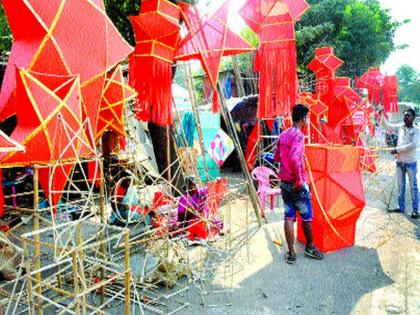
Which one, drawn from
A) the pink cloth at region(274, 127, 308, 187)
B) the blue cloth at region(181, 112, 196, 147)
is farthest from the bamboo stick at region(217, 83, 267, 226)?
the blue cloth at region(181, 112, 196, 147)

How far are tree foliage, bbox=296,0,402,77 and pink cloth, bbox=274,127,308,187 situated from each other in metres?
15.9

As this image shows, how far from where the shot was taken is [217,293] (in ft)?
13.9

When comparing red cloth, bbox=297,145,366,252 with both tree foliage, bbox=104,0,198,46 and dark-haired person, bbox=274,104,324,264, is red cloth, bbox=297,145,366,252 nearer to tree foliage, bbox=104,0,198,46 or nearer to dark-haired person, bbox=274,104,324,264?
dark-haired person, bbox=274,104,324,264

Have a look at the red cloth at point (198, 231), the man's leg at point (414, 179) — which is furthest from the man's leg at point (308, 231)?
the man's leg at point (414, 179)

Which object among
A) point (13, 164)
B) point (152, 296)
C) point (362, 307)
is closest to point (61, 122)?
point (13, 164)

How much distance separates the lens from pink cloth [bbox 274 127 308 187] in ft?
15.7

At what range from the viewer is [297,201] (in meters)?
4.93

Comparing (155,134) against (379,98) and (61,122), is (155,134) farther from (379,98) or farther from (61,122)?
(379,98)

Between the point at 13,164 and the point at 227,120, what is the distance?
13.0 ft

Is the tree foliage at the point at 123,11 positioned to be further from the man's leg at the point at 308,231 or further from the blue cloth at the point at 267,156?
the man's leg at the point at 308,231

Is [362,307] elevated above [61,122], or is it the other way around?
[61,122]

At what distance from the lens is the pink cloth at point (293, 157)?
4777mm

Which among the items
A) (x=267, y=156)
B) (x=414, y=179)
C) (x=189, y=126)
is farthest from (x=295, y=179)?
(x=189, y=126)

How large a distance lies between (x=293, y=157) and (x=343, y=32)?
18.0 m
